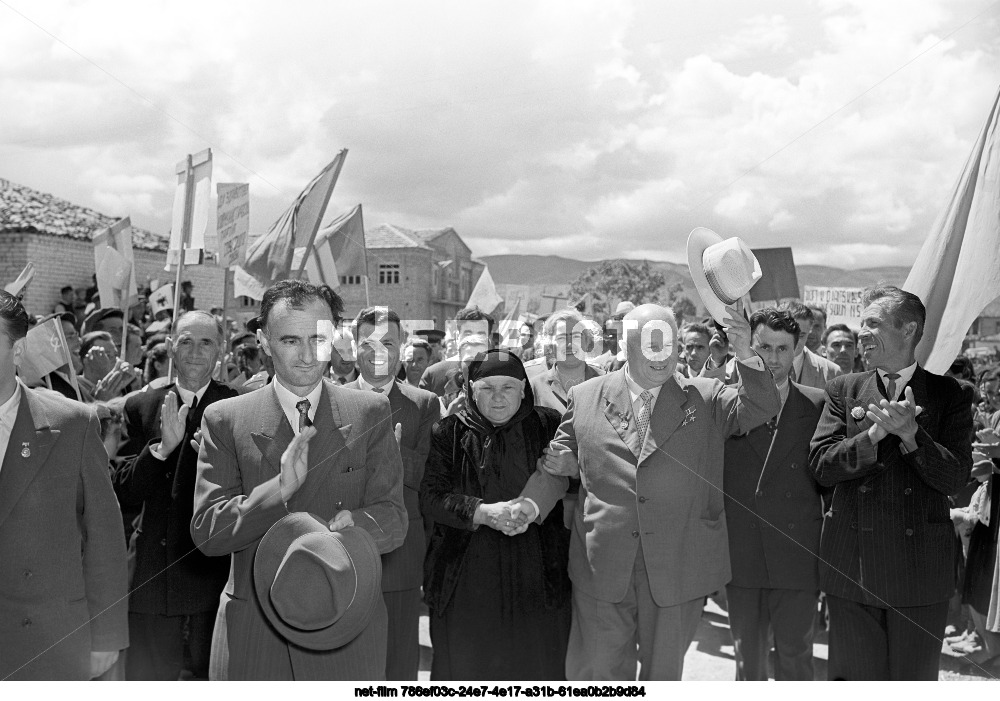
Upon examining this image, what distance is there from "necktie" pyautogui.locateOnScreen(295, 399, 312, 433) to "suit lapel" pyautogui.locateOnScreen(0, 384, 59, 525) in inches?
30.2

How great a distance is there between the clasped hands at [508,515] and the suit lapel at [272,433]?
0.94m

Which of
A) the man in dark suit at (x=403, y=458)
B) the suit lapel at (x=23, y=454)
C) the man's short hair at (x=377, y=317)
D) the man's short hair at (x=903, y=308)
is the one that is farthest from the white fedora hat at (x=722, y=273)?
the suit lapel at (x=23, y=454)

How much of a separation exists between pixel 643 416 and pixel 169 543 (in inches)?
85.0

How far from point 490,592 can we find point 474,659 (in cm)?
31

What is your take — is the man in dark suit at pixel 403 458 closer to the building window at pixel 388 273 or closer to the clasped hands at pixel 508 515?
the building window at pixel 388 273

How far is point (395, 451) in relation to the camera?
3.07 meters

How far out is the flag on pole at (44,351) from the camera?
509 centimetres

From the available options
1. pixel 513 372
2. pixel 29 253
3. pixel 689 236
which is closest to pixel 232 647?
pixel 513 372

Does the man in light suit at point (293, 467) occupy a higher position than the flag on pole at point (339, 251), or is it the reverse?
the flag on pole at point (339, 251)

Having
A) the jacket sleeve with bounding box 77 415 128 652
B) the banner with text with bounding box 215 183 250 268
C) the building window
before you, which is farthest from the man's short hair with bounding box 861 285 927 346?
the banner with text with bounding box 215 183 250 268

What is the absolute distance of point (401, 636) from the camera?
4238 mm

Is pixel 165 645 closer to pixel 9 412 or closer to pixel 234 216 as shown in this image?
pixel 9 412

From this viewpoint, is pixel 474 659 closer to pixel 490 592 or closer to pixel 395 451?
pixel 490 592

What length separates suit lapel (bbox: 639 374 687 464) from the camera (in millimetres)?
3523
